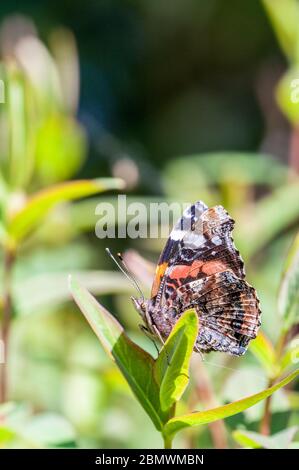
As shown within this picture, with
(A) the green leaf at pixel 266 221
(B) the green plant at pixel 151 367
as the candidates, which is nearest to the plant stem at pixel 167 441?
(B) the green plant at pixel 151 367

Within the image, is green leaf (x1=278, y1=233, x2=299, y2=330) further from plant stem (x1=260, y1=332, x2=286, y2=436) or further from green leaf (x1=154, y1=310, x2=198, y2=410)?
green leaf (x1=154, y1=310, x2=198, y2=410)

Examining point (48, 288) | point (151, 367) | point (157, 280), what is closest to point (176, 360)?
point (151, 367)

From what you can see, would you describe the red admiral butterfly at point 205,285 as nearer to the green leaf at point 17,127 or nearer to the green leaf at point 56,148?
the green leaf at point 17,127

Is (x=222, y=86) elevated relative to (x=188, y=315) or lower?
elevated

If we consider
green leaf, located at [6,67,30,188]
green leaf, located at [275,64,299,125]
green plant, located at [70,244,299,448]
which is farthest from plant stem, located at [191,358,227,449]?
green leaf, located at [275,64,299,125]

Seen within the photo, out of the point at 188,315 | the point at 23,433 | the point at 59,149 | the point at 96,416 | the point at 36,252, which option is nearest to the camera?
the point at 188,315

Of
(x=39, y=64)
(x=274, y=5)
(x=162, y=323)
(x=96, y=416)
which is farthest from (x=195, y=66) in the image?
(x=162, y=323)
